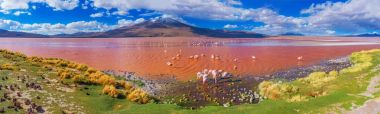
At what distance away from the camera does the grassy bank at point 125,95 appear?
2753 centimetres

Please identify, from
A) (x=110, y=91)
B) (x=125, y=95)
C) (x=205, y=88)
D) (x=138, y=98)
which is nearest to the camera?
(x=138, y=98)

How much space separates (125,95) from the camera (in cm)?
3444

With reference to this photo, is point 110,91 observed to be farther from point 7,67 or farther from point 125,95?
point 7,67

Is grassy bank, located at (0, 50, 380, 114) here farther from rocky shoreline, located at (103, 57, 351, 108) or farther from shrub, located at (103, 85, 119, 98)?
rocky shoreline, located at (103, 57, 351, 108)

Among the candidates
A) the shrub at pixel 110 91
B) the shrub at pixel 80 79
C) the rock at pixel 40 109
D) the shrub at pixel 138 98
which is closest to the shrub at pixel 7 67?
the shrub at pixel 80 79

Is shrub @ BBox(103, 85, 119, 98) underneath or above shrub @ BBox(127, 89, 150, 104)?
above

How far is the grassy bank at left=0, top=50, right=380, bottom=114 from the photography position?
90.3 ft

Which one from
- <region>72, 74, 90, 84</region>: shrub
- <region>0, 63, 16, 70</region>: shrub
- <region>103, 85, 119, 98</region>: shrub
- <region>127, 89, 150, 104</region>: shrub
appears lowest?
<region>127, 89, 150, 104</region>: shrub

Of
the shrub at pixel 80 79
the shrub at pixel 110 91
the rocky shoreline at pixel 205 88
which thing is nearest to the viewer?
the shrub at pixel 110 91

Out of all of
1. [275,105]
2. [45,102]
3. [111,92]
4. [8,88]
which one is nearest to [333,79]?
[275,105]

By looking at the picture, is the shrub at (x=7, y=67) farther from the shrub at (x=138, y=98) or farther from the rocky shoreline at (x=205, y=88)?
the shrub at (x=138, y=98)

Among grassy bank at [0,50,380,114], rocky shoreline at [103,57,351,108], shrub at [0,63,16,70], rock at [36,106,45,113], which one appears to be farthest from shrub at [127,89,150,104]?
shrub at [0,63,16,70]

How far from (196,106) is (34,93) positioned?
13.7 meters

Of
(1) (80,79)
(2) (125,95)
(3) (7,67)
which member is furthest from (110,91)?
(3) (7,67)
